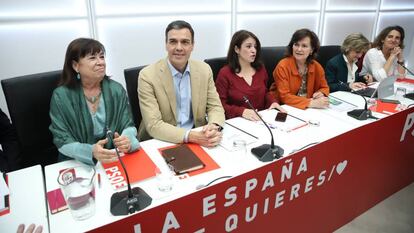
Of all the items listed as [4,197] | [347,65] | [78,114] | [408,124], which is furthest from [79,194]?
[347,65]

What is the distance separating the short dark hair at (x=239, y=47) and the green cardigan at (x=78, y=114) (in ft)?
3.03

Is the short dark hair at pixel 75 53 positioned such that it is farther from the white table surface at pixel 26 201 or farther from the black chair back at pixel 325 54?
A: the black chair back at pixel 325 54

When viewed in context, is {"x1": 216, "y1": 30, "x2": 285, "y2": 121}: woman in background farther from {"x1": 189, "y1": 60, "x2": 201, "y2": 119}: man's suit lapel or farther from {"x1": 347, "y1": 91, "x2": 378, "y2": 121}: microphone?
{"x1": 347, "y1": 91, "x2": 378, "y2": 121}: microphone

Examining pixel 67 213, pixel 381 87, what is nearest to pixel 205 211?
pixel 67 213

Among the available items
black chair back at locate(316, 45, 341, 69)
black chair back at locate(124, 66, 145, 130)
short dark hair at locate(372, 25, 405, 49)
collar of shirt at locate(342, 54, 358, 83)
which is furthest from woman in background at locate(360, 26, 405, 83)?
black chair back at locate(124, 66, 145, 130)

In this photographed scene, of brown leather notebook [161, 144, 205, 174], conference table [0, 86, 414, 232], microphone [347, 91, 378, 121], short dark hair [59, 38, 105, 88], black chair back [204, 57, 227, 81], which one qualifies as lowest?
conference table [0, 86, 414, 232]

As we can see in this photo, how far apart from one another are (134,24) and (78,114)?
1.68 m

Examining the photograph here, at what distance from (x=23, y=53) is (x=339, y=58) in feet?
9.38

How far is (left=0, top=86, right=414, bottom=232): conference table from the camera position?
1142 millimetres

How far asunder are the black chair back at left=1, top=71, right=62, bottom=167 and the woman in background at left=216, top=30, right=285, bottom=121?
1135mm

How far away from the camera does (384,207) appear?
6.91 ft

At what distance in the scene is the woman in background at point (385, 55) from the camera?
3.03 metres

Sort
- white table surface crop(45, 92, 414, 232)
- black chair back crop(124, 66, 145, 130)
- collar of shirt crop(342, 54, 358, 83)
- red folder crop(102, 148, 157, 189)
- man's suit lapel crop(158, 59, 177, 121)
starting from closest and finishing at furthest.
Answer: white table surface crop(45, 92, 414, 232) → red folder crop(102, 148, 157, 189) → man's suit lapel crop(158, 59, 177, 121) → black chair back crop(124, 66, 145, 130) → collar of shirt crop(342, 54, 358, 83)

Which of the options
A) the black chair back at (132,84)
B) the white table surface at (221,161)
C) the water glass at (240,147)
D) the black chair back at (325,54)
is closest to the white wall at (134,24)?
the black chair back at (325,54)
